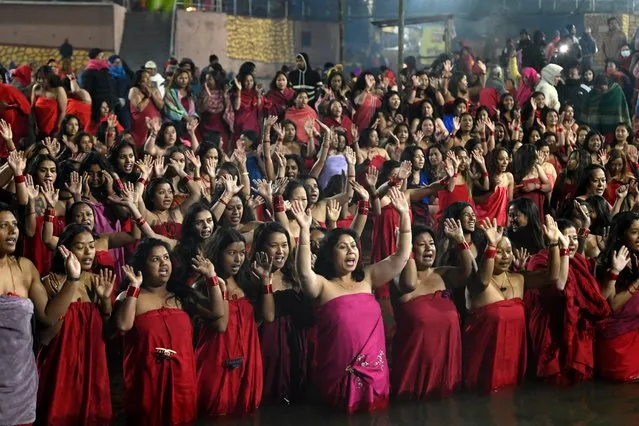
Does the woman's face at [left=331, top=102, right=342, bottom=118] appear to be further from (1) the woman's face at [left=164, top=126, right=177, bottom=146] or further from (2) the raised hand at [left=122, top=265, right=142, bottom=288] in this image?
(2) the raised hand at [left=122, top=265, right=142, bottom=288]

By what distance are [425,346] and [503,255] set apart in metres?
0.73

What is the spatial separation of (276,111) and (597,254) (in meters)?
5.06

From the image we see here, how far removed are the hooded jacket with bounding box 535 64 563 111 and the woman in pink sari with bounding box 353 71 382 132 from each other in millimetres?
2365

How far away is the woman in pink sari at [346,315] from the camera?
586 centimetres

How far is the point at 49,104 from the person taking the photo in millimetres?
10711

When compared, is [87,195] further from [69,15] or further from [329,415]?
[69,15]

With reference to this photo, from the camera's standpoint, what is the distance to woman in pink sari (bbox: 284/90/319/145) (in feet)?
35.7

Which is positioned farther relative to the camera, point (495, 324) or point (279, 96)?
point (279, 96)

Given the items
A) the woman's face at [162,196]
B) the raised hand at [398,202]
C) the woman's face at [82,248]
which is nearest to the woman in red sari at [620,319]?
the raised hand at [398,202]

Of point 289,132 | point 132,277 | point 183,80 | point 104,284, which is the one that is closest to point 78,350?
point 104,284

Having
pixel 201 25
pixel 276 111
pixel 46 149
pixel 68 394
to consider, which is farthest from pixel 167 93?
pixel 201 25

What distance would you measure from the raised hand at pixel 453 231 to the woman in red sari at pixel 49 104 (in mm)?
5520

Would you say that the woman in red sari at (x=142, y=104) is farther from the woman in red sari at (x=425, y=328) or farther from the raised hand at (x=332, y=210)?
the woman in red sari at (x=425, y=328)

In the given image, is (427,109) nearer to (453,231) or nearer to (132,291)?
(453,231)
